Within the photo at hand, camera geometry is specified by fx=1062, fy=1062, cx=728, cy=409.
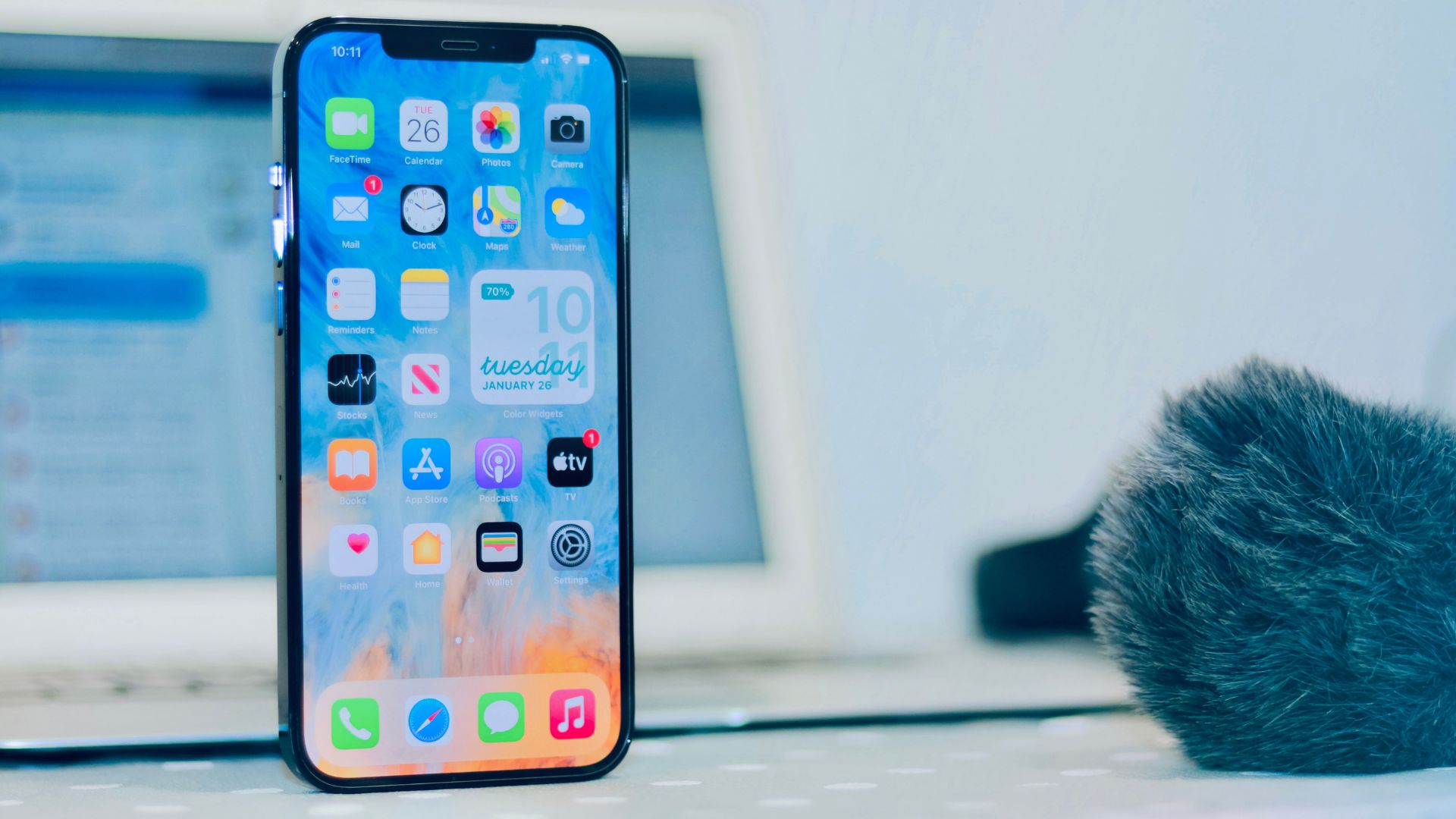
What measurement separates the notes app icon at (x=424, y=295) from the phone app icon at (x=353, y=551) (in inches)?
2.5

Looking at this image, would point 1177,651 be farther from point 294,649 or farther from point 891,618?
point 294,649

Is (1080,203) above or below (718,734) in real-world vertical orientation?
above

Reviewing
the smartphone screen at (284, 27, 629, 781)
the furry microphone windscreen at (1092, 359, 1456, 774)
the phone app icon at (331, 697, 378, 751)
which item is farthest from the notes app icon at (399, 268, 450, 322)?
the furry microphone windscreen at (1092, 359, 1456, 774)

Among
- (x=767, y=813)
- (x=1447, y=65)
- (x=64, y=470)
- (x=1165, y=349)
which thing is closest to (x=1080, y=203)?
(x=1165, y=349)

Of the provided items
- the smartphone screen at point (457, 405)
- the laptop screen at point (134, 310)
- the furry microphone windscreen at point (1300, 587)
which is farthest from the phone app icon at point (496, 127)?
the furry microphone windscreen at point (1300, 587)

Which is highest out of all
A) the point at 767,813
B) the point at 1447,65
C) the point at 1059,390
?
the point at 1447,65

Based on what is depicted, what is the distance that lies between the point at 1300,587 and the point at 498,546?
23cm

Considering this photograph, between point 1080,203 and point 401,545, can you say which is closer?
point 401,545

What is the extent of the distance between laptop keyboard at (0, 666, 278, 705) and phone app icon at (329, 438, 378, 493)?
0.34 feet

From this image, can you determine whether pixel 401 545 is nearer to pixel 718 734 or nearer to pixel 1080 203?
pixel 718 734

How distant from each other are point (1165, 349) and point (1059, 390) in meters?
0.05

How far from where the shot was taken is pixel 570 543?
319 mm

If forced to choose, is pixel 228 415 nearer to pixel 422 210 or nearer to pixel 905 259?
pixel 422 210

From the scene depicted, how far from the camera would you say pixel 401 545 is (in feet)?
1.01
